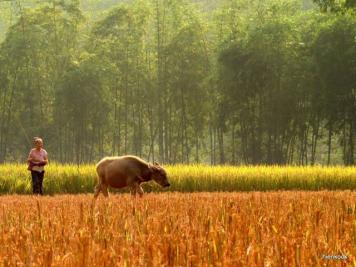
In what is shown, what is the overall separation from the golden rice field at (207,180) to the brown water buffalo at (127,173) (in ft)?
19.2

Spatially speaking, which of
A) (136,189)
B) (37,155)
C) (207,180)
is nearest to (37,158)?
(37,155)

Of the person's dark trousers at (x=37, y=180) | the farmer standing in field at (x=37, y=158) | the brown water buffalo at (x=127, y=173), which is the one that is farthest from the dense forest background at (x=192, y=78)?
the farmer standing in field at (x=37, y=158)

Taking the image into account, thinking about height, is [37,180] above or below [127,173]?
below

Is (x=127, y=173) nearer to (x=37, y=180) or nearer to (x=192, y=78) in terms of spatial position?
(x=37, y=180)

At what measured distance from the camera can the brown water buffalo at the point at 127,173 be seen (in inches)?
579

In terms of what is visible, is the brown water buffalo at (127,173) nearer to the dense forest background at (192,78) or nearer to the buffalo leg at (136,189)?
the buffalo leg at (136,189)

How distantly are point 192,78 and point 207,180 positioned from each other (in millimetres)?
35142

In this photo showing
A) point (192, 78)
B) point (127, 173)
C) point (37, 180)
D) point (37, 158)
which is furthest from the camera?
point (192, 78)

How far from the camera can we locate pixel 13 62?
5997cm

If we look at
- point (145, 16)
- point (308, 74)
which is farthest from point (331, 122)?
point (145, 16)

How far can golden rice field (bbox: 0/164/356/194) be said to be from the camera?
840 inches

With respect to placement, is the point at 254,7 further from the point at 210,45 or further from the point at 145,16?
the point at 145,16

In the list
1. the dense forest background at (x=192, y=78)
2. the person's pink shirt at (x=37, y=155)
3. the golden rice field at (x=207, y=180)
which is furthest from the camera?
the dense forest background at (x=192, y=78)

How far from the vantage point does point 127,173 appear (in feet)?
48.3
